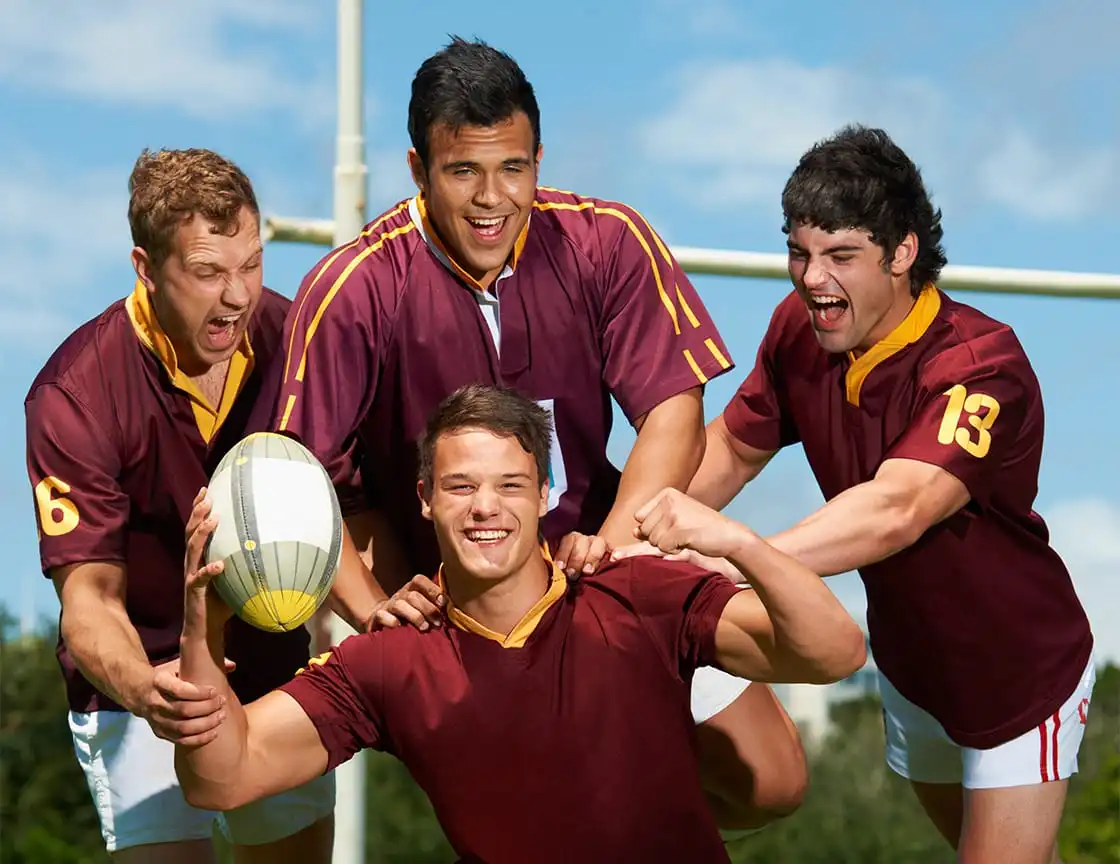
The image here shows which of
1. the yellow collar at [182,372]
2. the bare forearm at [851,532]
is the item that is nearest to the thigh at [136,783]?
the yellow collar at [182,372]

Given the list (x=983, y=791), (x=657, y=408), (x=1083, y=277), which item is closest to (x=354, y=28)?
(x=1083, y=277)

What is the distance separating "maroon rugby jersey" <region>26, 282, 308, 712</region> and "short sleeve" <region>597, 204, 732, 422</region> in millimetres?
1035

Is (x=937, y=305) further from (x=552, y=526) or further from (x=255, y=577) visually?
(x=255, y=577)

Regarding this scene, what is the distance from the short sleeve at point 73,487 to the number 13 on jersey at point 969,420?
7.78 feet

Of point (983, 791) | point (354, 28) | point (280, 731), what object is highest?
point (354, 28)

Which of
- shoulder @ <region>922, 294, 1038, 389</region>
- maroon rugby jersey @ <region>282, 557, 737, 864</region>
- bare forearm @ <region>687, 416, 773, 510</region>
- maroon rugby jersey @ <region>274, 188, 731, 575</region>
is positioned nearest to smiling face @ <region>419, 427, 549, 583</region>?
maroon rugby jersey @ <region>282, 557, 737, 864</region>

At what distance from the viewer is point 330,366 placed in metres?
5.26

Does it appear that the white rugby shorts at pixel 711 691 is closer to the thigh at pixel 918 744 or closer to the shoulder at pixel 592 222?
the thigh at pixel 918 744

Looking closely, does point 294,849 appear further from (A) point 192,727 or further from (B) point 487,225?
(B) point 487,225

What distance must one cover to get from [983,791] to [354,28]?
531 centimetres

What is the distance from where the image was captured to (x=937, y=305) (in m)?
5.64

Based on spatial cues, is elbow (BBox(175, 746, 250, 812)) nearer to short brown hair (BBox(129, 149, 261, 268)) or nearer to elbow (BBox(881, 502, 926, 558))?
short brown hair (BBox(129, 149, 261, 268))

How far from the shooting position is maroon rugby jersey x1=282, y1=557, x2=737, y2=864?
459cm

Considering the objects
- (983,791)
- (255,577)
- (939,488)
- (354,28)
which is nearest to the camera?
(255,577)
